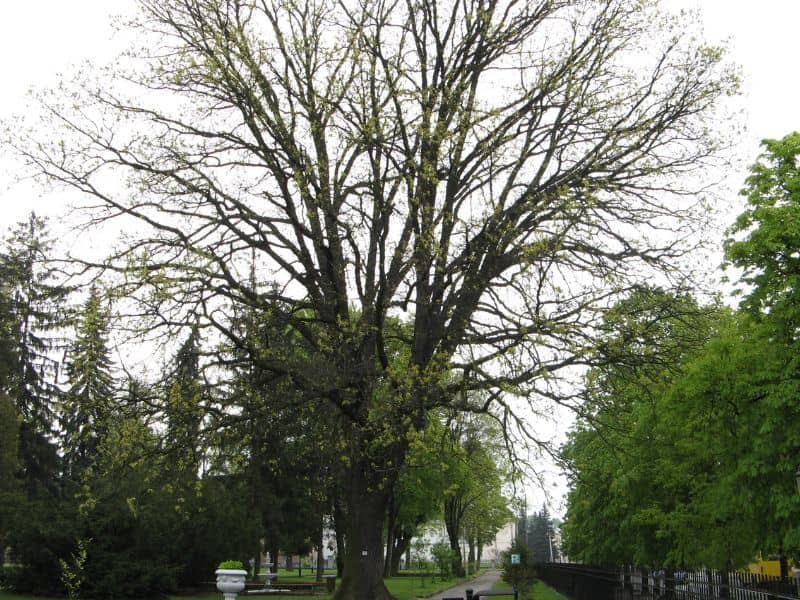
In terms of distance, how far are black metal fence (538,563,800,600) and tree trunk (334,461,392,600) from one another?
5653mm

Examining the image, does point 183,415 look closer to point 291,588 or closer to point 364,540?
point 364,540

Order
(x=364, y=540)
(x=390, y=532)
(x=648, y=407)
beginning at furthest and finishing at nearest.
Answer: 1. (x=390, y=532)
2. (x=648, y=407)
3. (x=364, y=540)

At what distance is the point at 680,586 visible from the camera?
57.4 feet

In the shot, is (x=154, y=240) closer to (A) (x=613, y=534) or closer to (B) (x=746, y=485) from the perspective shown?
(B) (x=746, y=485)

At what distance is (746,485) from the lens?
14.6m

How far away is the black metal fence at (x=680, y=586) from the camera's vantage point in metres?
11.5

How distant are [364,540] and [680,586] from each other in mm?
6825

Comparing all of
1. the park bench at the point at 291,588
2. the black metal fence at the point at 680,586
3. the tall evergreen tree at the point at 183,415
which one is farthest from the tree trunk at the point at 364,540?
the park bench at the point at 291,588

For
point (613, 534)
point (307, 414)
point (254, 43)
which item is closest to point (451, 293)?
point (307, 414)

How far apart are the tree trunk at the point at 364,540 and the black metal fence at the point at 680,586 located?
5.65 meters

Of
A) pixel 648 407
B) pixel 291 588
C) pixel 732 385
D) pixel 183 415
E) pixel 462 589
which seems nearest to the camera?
pixel 732 385

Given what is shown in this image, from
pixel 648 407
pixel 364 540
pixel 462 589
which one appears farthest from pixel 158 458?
pixel 462 589

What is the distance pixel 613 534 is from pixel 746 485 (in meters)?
13.4

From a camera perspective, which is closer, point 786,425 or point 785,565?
point 786,425
